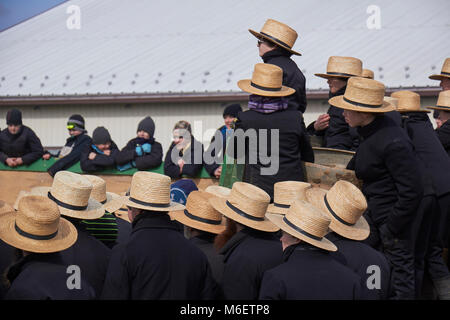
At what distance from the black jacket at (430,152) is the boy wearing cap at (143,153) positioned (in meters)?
3.51

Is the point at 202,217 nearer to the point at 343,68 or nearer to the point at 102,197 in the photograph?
the point at 102,197

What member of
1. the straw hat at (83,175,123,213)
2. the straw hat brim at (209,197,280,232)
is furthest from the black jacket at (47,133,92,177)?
the straw hat brim at (209,197,280,232)

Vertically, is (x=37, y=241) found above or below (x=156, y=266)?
above

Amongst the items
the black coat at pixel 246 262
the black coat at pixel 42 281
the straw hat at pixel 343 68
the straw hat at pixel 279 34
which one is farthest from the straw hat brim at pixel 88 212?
the straw hat at pixel 343 68

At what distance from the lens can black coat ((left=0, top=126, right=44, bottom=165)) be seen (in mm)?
9773

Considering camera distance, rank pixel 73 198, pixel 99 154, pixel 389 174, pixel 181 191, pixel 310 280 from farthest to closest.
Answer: pixel 99 154 → pixel 181 191 → pixel 389 174 → pixel 73 198 → pixel 310 280

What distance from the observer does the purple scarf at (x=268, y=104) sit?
6.16 metres

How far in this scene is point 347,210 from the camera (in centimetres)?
513

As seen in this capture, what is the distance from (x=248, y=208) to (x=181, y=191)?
238 centimetres

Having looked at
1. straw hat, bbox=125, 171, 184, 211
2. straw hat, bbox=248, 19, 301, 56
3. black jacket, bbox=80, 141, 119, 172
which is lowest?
black jacket, bbox=80, 141, 119, 172

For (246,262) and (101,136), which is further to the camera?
(101,136)

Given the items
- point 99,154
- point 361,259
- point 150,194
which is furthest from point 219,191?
point 99,154

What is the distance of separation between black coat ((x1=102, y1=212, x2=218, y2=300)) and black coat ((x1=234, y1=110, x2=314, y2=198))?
74.5 inches

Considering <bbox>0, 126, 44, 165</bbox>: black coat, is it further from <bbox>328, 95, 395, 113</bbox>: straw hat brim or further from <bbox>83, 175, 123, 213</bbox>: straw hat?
<bbox>328, 95, 395, 113</bbox>: straw hat brim
